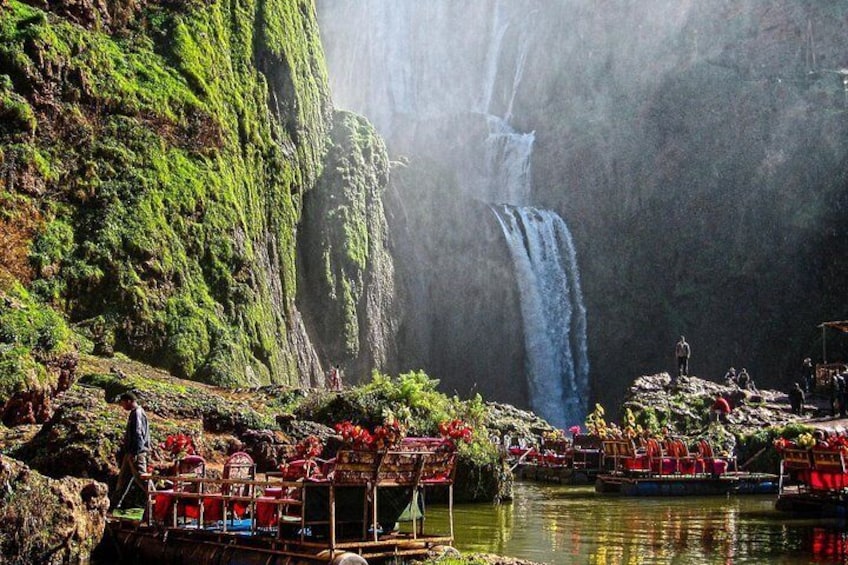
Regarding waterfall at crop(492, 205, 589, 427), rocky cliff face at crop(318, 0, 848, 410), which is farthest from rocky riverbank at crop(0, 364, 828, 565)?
rocky cliff face at crop(318, 0, 848, 410)

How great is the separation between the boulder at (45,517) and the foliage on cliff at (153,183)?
54.7ft

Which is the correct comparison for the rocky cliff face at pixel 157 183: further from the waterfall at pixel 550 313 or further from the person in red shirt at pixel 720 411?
the waterfall at pixel 550 313

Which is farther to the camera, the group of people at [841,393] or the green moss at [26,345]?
the group of people at [841,393]

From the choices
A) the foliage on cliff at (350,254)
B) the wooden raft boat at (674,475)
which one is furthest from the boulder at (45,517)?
the foliage on cliff at (350,254)

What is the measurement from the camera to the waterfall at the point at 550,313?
55750 mm

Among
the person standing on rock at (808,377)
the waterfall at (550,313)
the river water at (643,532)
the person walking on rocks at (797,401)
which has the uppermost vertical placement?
the waterfall at (550,313)

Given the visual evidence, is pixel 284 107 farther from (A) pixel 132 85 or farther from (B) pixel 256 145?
(A) pixel 132 85

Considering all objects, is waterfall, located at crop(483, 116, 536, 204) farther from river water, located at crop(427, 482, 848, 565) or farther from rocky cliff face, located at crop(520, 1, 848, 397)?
river water, located at crop(427, 482, 848, 565)

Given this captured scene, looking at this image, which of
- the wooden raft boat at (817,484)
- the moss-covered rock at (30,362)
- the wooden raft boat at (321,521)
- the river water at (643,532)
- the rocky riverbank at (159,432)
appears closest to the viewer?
the wooden raft boat at (321,521)

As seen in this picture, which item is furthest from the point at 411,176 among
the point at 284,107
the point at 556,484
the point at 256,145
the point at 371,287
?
the point at 556,484

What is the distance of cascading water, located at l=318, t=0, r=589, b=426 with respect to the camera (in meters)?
57.5

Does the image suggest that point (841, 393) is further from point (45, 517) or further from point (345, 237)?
point (45, 517)

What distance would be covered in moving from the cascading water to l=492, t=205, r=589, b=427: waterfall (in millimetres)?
64

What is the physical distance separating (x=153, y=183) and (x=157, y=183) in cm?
26
